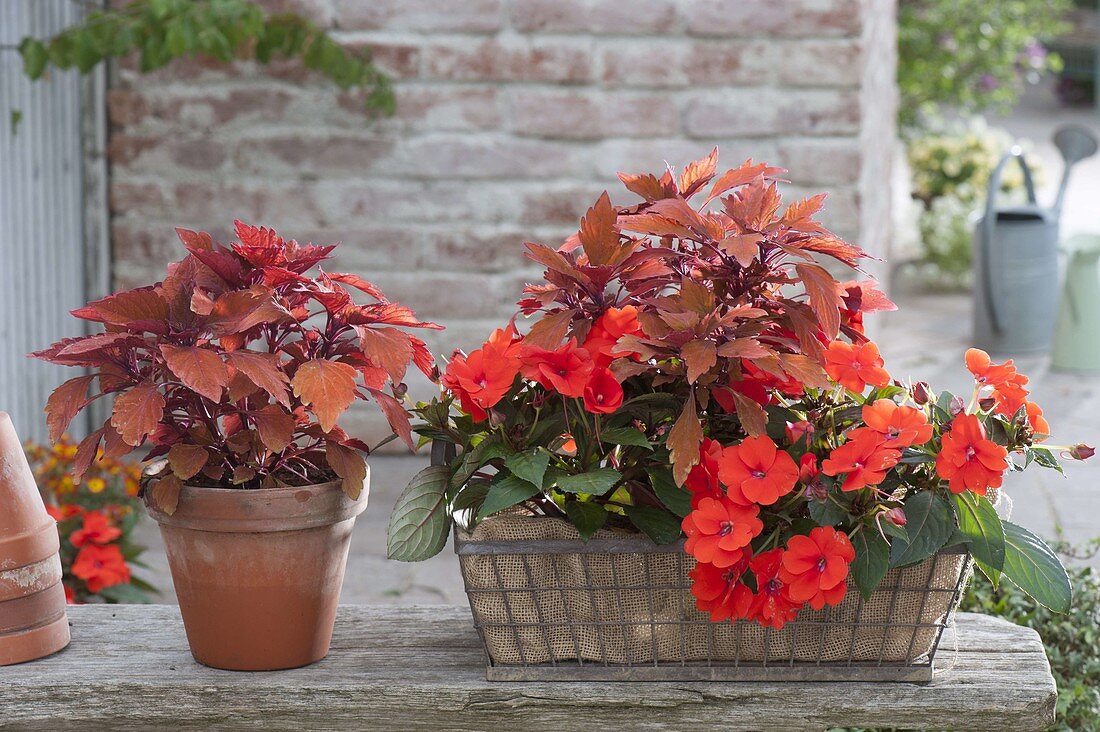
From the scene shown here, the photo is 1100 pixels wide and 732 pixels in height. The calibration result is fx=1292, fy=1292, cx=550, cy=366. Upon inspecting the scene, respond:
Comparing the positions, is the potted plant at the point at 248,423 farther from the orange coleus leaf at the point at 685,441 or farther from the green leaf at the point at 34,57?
the green leaf at the point at 34,57

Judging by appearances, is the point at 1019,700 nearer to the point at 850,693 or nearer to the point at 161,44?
the point at 850,693

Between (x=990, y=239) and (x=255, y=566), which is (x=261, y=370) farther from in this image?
(x=990, y=239)

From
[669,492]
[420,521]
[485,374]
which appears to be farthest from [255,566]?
[669,492]

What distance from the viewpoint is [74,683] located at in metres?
1.27

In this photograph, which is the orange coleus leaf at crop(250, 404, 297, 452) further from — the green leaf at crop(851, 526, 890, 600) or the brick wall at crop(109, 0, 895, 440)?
the brick wall at crop(109, 0, 895, 440)

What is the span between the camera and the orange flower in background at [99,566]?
2273mm

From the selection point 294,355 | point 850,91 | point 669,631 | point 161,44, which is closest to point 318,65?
point 161,44

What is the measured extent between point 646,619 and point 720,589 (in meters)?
0.10

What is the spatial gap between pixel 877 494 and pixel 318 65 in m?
2.55

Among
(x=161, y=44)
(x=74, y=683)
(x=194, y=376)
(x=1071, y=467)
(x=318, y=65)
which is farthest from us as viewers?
(x=1071, y=467)

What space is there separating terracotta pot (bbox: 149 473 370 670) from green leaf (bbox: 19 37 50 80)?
7.07ft

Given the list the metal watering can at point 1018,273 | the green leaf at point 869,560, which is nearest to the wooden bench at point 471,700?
the green leaf at point 869,560

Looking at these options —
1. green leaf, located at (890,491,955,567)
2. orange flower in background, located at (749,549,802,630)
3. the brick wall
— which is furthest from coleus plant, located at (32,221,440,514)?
the brick wall

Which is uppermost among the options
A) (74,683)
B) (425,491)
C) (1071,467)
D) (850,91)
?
(850,91)
